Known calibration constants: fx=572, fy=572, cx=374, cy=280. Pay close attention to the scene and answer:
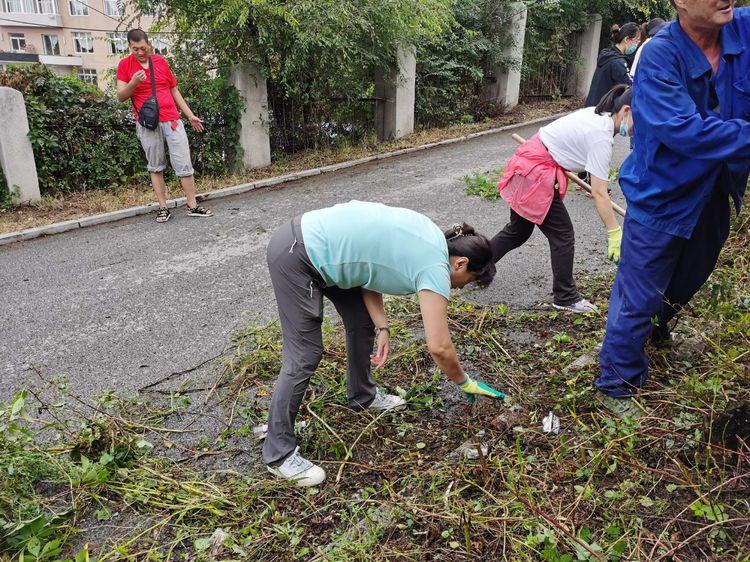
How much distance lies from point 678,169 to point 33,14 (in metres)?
47.6

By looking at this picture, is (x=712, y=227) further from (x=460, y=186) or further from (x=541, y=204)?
(x=460, y=186)

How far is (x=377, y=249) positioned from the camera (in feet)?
7.93

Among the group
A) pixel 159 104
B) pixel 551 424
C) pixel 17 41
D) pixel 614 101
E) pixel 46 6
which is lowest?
pixel 551 424

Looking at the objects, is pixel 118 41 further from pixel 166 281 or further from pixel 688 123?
pixel 688 123

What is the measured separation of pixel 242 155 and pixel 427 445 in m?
6.67

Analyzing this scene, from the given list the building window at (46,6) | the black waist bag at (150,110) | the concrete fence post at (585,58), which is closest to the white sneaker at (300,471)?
the black waist bag at (150,110)

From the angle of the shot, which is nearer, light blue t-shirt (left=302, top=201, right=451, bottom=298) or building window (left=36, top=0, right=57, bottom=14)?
light blue t-shirt (left=302, top=201, right=451, bottom=298)

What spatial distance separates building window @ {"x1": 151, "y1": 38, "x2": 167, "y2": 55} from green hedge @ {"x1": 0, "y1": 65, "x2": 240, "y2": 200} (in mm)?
1468

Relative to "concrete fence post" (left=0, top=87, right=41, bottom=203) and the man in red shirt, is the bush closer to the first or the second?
the man in red shirt

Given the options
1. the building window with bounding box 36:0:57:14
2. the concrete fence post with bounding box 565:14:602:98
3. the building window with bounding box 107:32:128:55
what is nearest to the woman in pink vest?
the building window with bounding box 107:32:128:55

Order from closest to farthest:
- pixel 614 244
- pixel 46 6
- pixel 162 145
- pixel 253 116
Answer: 1. pixel 614 244
2. pixel 162 145
3. pixel 253 116
4. pixel 46 6

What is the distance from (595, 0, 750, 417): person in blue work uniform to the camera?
2.25 m

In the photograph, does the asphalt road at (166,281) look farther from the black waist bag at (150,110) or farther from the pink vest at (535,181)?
the black waist bag at (150,110)

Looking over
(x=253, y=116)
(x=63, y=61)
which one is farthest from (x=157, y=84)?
(x=63, y=61)
